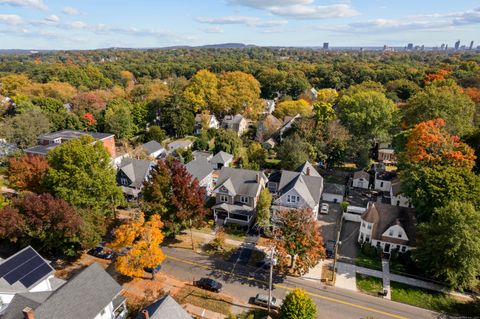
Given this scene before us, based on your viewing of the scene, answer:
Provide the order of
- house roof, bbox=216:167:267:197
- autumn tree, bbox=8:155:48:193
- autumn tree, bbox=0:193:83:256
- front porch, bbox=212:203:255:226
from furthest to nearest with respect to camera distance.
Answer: house roof, bbox=216:167:267:197
front porch, bbox=212:203:255:226
autumn tree, bbox=8:155:48:193
autumn tree, bbox=0:193:83:256

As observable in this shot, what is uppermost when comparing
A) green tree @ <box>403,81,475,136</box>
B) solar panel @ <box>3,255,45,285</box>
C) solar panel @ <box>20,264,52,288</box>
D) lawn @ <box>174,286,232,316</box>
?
green tree @ <box>403,81,475,136</box>

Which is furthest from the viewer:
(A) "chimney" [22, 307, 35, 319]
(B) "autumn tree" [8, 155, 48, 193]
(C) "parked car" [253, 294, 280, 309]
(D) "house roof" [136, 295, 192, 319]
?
(B) "autumn tree" [8, 155, 48, 193]

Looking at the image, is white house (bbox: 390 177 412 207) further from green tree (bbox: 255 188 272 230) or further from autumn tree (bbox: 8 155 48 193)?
autumn tree (bbox: 8 155 48 193)

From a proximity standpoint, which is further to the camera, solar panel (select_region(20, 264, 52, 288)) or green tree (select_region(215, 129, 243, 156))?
green tree (select_region(215, 129, 243, 156))

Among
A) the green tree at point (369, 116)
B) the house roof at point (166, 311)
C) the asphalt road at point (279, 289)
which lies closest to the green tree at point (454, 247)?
the asphalt road at point (279, 289)

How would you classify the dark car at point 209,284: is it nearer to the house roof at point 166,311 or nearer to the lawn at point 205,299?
the lawn at point 205,299

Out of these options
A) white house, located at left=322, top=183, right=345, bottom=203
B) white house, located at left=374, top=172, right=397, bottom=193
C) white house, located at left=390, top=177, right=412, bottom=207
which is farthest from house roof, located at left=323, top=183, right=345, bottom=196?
white house, located at left=374, top=172, right=397, bottom=193

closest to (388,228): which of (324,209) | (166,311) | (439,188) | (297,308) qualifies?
(439,188)
